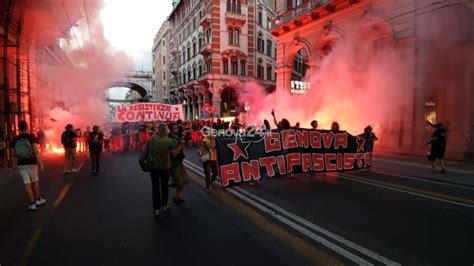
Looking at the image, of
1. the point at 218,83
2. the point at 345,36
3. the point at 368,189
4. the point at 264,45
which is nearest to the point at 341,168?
the point at 368,189

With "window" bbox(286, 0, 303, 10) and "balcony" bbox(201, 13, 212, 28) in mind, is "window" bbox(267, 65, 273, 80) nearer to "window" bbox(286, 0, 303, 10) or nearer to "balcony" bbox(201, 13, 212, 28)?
"balcony" bbox(201, 13, 212, 28)

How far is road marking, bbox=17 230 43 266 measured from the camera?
355 cm

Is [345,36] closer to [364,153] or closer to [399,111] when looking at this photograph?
[399,111]

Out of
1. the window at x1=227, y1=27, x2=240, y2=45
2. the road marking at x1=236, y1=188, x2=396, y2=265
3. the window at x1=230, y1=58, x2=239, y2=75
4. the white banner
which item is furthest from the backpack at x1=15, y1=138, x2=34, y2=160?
the window at x1=227, y1=27, x2=240, y2=45

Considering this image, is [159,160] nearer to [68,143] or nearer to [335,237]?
[335,237]

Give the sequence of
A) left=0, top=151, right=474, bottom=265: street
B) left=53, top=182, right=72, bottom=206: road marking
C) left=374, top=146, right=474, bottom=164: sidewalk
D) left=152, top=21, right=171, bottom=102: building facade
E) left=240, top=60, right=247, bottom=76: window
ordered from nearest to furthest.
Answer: left=0, top=151, right=474, bottom=265: street
left=53, top=182, right=72, bottom=206: road marking
left=374, top=146, right=474, bottom=164: sidewalk
left=240, top=60, right=247, bottom=76: window
left=152, top=21, right=171, bottom=102: building facade

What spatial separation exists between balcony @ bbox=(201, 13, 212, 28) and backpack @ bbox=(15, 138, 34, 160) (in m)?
31.7

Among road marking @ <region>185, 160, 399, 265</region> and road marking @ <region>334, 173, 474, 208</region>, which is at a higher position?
road marking @ <region>334, 173, 474, 208</region>

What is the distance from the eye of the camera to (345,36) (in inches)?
696

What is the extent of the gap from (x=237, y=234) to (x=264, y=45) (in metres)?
37.0

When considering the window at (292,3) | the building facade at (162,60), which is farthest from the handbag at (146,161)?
the building facade at (162,60)

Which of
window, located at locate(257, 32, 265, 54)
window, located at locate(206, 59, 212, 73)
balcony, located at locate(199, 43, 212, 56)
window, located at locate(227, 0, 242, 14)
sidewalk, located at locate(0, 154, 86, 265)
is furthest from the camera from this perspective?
window, located at locate(257, 32, 265, 54)

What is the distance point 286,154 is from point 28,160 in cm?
536

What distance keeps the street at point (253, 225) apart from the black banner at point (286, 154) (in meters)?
0.34
